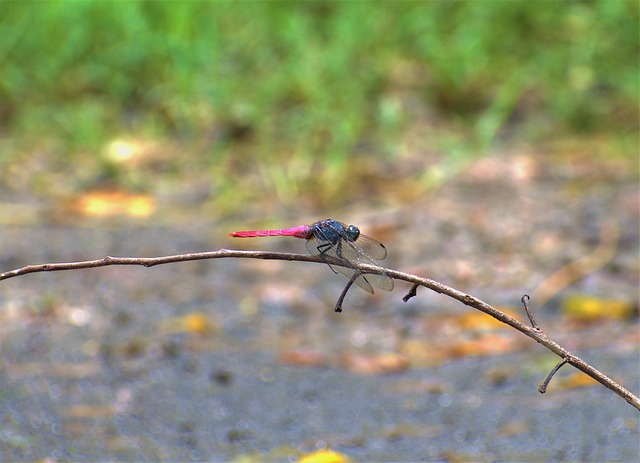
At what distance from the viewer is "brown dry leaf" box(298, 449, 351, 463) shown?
2.22m

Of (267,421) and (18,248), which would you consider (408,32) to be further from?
(267,421)

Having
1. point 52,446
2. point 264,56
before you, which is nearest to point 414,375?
point 52,446

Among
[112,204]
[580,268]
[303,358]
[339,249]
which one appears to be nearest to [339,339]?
[303,358]

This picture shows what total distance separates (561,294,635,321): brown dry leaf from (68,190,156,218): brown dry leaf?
5.87 feet

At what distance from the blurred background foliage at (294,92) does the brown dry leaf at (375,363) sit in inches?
54.8

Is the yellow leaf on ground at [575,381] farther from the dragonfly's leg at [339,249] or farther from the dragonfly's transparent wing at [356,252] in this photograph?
the dragonfly's leg at [339,249]

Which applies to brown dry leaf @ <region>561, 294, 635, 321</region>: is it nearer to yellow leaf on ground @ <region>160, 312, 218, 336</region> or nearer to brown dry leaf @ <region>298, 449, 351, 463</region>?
yellow leaf on ground @ <region>160, 312, 218, 336</region>

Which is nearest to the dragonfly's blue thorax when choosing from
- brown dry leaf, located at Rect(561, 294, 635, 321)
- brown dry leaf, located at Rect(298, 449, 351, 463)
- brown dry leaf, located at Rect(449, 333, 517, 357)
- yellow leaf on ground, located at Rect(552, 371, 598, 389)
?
brown dry leaf, located at Rect(298, 449, 351, 463)

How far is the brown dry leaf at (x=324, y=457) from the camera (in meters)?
2.22

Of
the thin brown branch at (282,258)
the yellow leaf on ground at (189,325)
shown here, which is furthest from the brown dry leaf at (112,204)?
the thin brown branch at (282,258)

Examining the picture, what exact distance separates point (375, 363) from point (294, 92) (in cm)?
233

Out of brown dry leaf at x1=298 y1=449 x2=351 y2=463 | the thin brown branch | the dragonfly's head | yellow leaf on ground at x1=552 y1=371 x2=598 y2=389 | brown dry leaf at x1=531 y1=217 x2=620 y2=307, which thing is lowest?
the thin brown branch

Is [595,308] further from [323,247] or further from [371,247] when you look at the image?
[323,247]

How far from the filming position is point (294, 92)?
5098 mm
